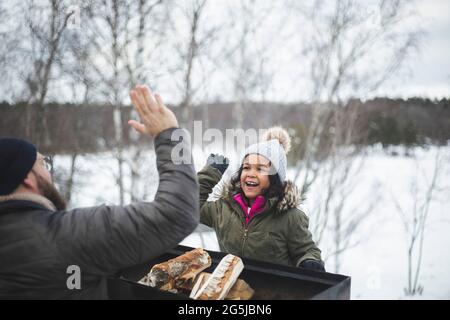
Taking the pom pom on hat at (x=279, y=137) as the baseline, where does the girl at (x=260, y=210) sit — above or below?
below

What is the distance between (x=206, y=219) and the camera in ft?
9.10

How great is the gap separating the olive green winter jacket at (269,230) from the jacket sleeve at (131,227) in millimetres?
1246

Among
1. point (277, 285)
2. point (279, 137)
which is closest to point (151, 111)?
point (277, 285)

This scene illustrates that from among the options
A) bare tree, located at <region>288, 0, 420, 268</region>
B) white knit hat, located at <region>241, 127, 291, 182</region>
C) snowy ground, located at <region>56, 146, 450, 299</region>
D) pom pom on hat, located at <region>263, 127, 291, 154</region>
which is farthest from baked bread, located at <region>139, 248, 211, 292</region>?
bare tree, located at <region>288, 0, 420, 268</region>

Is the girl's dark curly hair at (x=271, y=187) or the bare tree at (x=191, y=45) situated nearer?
the girl's dark curly hair at (x=271, y=187)

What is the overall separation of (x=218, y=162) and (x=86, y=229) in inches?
58.1

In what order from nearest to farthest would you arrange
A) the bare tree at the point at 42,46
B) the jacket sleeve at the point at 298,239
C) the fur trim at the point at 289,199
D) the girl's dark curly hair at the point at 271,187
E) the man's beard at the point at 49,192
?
the man's beard at the point at 49,192, the jacket sleeve at the point at 298,239, the fur trim at the point at 289,199, the girl's dark curly hair at the point at 271,187, the bare tree at the point at 42,46

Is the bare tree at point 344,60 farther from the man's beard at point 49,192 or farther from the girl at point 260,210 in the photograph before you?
the man's beard at point 49,192

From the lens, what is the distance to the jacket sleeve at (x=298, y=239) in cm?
231

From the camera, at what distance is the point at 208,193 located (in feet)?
8.66

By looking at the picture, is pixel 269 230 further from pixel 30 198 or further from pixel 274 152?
pixel 30 198

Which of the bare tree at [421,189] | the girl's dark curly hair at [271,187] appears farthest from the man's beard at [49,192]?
the bare tree at [421,189]
